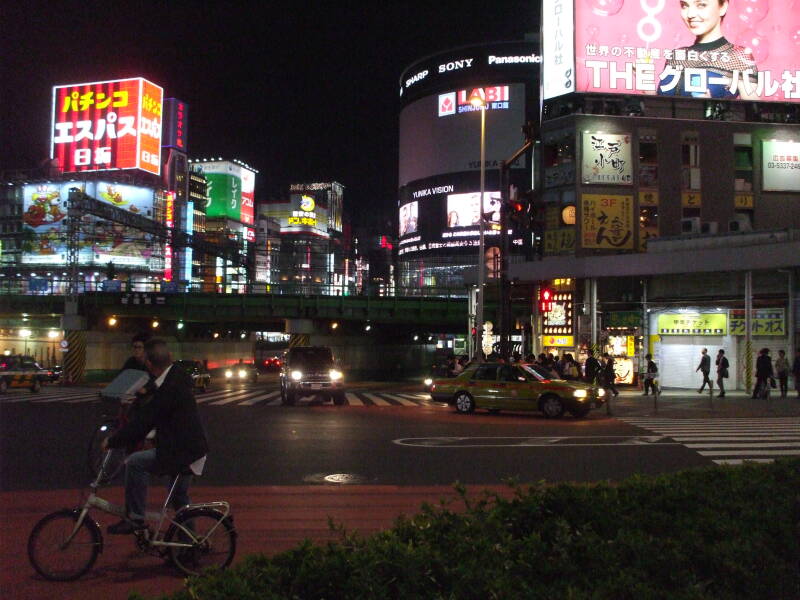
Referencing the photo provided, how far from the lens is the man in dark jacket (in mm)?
6039

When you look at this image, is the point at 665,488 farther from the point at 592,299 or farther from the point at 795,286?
the point at 592,299

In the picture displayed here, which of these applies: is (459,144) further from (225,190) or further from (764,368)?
(764,368)

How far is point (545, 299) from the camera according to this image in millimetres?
35812

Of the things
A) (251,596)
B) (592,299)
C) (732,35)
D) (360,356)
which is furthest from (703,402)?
(360,356)

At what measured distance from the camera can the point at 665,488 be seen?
5.91 meters

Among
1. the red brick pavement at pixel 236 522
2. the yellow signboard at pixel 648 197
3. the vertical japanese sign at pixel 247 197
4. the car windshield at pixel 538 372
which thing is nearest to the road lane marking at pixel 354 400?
the car windshield at pixel 538 372

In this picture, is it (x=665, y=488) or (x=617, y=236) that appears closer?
(x=665, y=488)

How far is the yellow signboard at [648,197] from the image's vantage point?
39.5 metres

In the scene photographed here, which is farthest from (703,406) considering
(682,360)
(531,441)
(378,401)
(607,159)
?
(607,159)

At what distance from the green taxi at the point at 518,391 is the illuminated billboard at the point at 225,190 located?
4767 inches

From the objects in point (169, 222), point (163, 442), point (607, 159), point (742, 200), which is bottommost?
point (163, 442)

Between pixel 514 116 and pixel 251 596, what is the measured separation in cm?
8749

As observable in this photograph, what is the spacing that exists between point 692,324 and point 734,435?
1485cm

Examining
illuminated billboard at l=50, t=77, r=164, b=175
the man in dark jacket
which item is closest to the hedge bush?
the man in dark jacket
